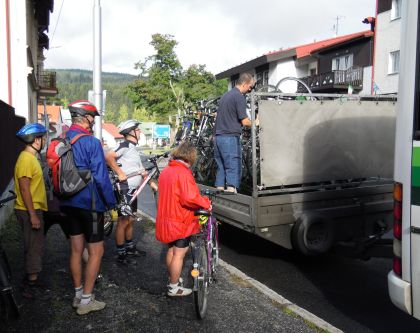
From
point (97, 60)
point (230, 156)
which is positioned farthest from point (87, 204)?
point (97, 60)

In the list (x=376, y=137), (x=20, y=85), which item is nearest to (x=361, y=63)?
(x=20, y=85)

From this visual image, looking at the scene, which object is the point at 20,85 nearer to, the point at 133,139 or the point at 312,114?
the point at 133,139

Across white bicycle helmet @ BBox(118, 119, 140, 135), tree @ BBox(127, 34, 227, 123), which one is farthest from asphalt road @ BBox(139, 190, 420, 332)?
tree @ BBox(127, 34, 227, 123)

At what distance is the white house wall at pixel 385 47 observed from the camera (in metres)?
25.1

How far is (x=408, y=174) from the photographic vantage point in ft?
9.58

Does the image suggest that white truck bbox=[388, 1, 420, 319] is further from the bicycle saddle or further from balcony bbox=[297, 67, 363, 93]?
balcony bbox=[297, 67, 363, 93]

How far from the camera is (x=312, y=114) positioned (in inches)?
220

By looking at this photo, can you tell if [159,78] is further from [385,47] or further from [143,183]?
[143,183]

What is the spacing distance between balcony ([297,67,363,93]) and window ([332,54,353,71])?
44.4 inches

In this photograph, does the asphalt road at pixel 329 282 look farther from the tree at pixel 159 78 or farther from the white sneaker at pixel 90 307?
the tree at pixel 159 78

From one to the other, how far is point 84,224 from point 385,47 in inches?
1017

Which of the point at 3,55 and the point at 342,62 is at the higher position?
the point at 342,62

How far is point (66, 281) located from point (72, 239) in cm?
116

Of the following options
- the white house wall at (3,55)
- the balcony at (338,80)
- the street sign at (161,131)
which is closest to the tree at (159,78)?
the street sign at (161,131)
